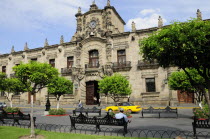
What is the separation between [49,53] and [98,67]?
10555 millimetres

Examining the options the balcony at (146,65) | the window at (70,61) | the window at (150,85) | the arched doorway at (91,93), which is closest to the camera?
the balcony at (146,65)

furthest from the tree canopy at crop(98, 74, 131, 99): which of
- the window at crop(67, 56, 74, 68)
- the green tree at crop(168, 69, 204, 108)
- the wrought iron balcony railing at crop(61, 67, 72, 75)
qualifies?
the window at crop(67, 56, 74, 68)

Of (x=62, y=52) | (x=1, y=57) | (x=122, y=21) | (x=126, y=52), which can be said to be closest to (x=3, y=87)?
(x=62, y=52)

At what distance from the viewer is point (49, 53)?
106 ft

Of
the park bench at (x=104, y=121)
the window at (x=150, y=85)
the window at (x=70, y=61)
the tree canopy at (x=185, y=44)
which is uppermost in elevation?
the window at (x=70, y=61)

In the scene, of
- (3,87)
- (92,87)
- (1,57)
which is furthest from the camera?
(1,57)

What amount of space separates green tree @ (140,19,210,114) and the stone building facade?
1626 cm

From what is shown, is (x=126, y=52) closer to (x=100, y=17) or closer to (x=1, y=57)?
(x=100, y=17)

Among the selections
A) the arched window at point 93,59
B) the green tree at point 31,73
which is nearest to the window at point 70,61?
the arched window at point 93,59

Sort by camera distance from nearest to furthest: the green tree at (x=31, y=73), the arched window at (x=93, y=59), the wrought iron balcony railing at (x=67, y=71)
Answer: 1. the green tree at (x=31, y=73)
2. the arched window at (x=93, y=59)
3. the wrought iron balcony railing at (x=67, y=71)

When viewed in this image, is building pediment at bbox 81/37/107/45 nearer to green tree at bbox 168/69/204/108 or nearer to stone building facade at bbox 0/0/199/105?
stone building facade at bbox 0/0/199/105

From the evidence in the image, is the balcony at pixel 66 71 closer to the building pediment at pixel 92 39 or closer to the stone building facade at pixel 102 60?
the stone building facade at pixel 102 60

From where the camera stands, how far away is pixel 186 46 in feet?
23.7

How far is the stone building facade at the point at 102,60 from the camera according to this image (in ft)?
80.4
